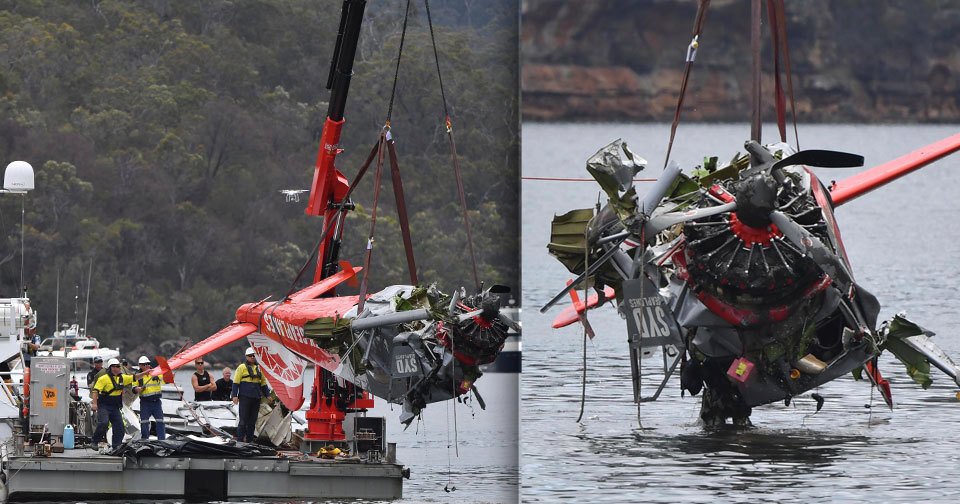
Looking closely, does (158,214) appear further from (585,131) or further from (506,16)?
(506,16)

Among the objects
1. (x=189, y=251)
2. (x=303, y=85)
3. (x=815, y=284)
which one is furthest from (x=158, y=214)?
(x=815, y=284)

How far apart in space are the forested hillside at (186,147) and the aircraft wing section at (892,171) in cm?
2009

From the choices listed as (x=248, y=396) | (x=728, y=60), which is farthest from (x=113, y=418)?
(x=728, y=60)

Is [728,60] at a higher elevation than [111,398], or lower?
higher

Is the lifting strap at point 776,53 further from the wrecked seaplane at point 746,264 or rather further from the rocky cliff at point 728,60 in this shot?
the rocky cliff at point 728,60

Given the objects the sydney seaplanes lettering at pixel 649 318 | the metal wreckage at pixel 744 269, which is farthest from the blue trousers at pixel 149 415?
the sydney seaplanes lettering at pixel 649 318

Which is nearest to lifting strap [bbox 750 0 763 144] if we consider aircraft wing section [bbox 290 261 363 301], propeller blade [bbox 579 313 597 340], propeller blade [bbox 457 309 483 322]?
propeller blade [bbox 579 313 597 340]

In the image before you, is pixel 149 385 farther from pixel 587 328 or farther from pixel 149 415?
pixel 587 328

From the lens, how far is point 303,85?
5441 cm

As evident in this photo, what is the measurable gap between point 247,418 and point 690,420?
5.27 m

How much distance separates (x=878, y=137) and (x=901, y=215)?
712 centimetres

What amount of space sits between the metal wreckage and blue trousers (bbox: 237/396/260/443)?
473cm

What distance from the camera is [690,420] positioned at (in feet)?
74.2

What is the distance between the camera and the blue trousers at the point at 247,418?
2212 cm
